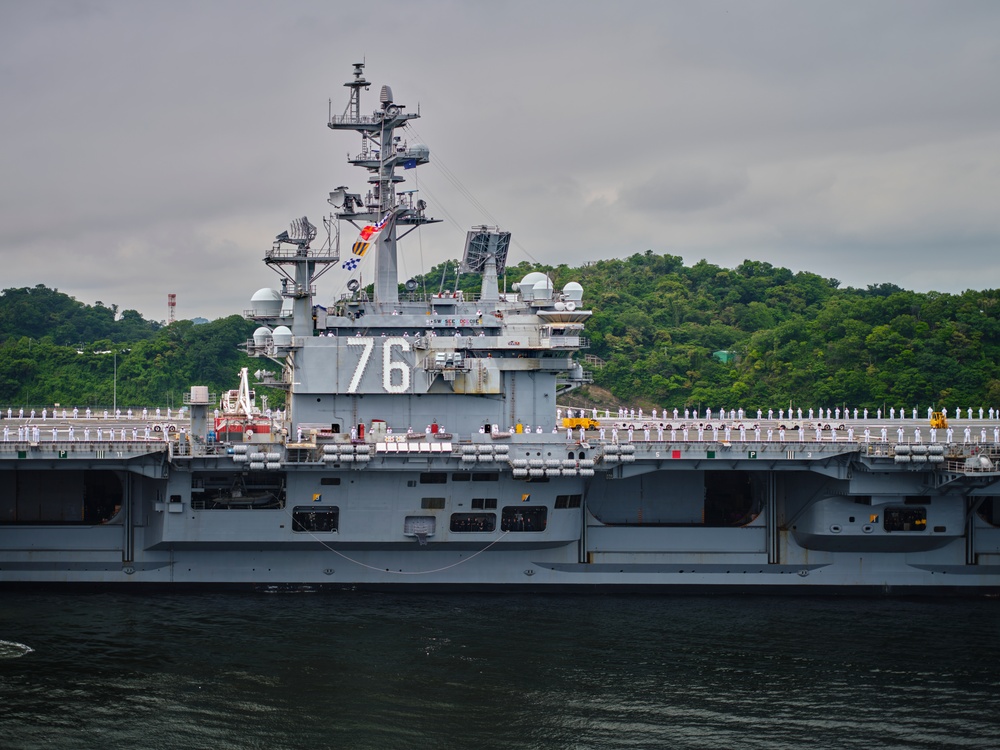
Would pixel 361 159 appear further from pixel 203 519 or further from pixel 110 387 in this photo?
pixel 110 387

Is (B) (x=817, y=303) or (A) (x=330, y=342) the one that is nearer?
(A) (x=330, y=342)

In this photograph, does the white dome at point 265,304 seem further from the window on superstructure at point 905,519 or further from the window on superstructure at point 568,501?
the window on superstructure at point 905,519

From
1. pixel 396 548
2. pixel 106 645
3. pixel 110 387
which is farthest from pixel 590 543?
pixel 110 387

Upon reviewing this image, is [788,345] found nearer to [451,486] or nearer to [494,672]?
[451,486]

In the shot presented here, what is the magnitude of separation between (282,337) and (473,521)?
7611 millimetres

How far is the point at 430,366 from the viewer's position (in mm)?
31750

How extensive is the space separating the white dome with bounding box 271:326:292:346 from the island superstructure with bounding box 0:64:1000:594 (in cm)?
27

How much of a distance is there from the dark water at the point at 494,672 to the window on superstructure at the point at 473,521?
6.80 feet

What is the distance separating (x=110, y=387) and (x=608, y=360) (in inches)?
1404

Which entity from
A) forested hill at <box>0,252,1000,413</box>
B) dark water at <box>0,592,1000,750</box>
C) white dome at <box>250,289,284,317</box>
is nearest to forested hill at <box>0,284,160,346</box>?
forested hill at <box>0,252,1000,413</box>

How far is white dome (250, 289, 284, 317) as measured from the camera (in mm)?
32875

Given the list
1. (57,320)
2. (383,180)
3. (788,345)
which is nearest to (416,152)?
(383,180)

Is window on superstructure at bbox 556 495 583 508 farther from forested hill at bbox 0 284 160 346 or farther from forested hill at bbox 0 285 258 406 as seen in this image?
forested hill at bbox 0 284 160 346

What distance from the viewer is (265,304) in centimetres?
3291
